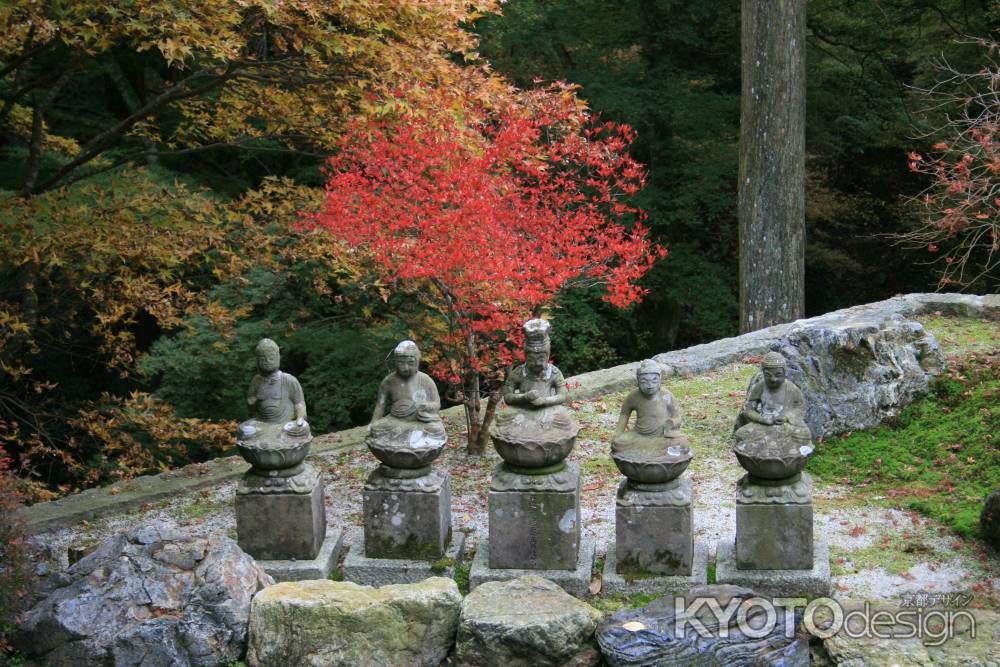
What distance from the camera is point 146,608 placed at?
6.20m

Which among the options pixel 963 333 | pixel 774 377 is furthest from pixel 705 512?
pixel 963 333

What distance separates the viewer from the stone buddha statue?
22.8ft

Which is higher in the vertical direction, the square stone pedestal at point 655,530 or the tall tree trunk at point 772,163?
the tall tree trunk at point 772,163

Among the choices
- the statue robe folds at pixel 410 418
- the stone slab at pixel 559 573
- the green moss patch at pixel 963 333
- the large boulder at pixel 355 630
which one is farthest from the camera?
the green moss patch at pixel 963 333

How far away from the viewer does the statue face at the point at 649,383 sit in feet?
22.4

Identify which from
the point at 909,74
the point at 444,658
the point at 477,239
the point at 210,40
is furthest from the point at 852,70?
the point at 444,658

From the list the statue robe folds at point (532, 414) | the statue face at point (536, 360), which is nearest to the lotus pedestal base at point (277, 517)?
the statue robe folds at point (532, 414)

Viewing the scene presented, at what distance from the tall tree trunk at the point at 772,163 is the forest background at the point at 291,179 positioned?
1.74 m

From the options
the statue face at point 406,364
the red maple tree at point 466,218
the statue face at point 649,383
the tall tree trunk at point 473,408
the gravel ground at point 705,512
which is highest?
the red maple tree at point 466,218

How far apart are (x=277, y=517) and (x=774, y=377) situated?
11.3 feet

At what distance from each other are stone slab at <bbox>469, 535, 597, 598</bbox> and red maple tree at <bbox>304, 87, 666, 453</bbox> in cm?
227

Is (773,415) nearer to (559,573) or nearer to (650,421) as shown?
(650,421)

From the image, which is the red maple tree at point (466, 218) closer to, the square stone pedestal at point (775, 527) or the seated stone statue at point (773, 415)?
the seated stone statue at point (773, 415)

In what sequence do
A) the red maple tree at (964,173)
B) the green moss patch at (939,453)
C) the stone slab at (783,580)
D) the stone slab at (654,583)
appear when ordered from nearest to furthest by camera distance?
the stone slab at (783,580) < the stone slab at (654,583) < the red maple tree at (964,173) < the green moss patch at (939,453)
